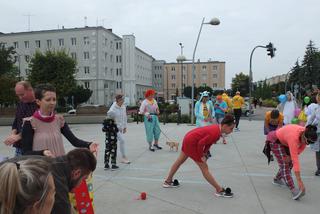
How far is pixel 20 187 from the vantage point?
1.37m

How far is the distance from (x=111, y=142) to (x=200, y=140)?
110 inches

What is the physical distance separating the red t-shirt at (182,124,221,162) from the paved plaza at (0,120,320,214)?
68 centimetres

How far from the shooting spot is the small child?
7219mm

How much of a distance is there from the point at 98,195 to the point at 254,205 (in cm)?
236

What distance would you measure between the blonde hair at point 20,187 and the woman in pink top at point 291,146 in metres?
3.91

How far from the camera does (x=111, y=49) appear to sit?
72.0 metres

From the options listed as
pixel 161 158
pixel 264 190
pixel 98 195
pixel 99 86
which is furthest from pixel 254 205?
pixel 99 86

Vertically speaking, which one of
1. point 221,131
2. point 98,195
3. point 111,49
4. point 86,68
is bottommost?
point 98,195

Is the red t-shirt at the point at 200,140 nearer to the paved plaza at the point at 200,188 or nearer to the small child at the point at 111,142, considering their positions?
the paved plaza at the point at 200,188

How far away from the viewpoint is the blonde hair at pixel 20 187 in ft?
4.47

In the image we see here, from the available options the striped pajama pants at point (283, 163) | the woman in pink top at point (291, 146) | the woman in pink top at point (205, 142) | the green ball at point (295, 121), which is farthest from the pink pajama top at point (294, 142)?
the green ball at point (295, 121)

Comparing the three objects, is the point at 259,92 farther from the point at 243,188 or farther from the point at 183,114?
the point at 243,188

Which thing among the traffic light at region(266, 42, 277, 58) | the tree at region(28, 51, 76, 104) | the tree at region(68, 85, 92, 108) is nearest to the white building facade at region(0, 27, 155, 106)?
the tree at region(68, 85, 92, 108)

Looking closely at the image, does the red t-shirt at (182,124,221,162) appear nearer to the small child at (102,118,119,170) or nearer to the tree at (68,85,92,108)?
the small child at (102,118,119,170)
